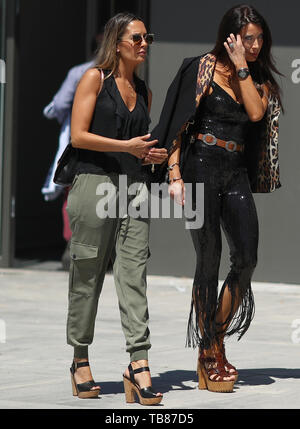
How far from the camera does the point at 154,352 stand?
735 cm

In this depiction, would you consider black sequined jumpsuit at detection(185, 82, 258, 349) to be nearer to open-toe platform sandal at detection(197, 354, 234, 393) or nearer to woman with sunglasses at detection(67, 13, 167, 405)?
open-toe platform sandal at detection(197, 354, 234, 393)

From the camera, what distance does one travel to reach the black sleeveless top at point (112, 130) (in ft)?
19.3

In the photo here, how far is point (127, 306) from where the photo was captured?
230 inches

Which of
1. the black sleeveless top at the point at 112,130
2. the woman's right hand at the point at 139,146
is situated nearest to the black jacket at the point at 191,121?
the black sleeveless top at the point at 112,130

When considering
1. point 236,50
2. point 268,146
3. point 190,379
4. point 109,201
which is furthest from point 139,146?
point 190,379

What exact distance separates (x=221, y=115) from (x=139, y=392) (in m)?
1.54

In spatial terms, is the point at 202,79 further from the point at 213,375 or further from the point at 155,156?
the point at 213,375

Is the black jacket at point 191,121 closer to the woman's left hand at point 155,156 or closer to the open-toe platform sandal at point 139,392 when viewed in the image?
the woman's left hand at point 155,156

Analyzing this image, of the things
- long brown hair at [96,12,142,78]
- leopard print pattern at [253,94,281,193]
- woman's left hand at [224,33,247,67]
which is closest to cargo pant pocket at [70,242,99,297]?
long brown hair at [96,12,142,78]

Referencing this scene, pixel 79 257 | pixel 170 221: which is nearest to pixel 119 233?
pixel 79 257

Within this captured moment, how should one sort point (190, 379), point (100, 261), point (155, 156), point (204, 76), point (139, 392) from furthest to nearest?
point (190, 379), point (204, 76), point (100, 261), point (155, 156), point (139, 392)

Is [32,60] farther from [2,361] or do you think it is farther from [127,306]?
[127,306]
